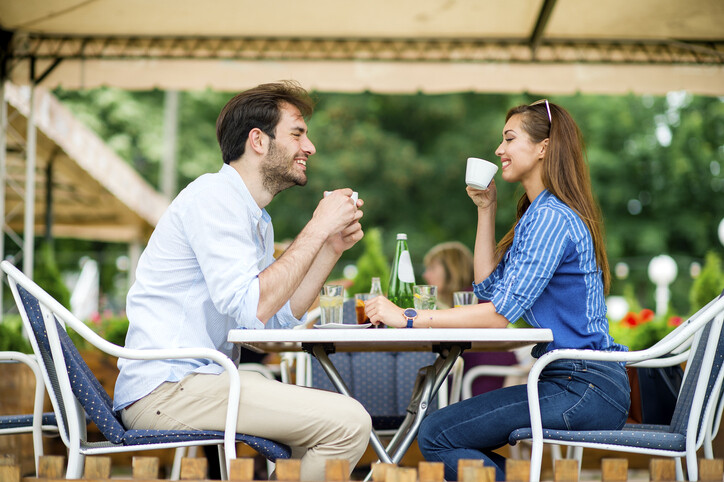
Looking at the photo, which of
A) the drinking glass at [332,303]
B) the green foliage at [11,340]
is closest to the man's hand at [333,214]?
the drinking glass at [332,303]

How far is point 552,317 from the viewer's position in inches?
86.7

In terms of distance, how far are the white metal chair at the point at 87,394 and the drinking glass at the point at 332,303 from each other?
0.46 metres

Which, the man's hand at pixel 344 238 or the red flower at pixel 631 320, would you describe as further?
the red flower at pixel 631 320

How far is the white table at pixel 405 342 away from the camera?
1.92 m

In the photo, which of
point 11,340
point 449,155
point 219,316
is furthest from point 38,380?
point 449,155

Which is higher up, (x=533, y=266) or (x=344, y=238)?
(x=344, y=238)

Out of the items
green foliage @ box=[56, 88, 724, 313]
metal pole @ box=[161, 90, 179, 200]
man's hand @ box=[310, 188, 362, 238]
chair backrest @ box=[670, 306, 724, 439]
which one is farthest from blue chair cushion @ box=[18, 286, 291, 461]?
metal pole @ box=[161, 90, 179, 200]

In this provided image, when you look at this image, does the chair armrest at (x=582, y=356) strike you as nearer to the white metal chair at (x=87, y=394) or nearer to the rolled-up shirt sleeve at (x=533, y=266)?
the rolled-up shirt sleeve at (x=533, y=266)

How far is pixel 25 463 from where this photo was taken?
3.72 meters

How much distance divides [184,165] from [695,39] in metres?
13.8

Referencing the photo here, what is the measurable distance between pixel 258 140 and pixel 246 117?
79 mm

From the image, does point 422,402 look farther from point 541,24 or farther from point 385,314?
point 541,24

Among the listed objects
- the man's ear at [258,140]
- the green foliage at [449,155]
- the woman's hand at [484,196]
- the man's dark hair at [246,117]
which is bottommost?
the woman's hand at [484,196]

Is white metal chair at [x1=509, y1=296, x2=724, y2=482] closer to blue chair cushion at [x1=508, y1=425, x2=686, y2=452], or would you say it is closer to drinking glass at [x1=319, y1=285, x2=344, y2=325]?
blue chair cushion at [x1=508, y1=425, x2=686, y2=452]
